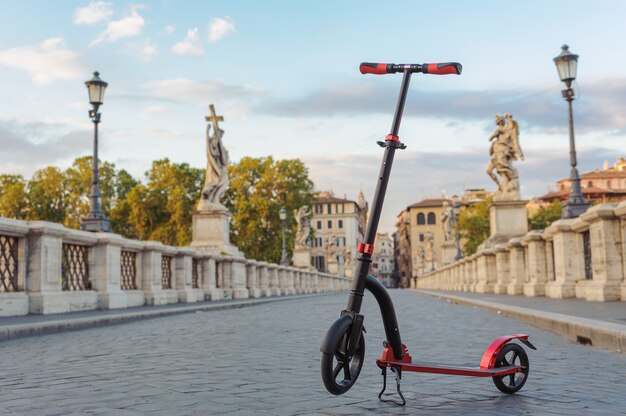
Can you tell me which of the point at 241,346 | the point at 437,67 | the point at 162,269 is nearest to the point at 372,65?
the point at 437,67

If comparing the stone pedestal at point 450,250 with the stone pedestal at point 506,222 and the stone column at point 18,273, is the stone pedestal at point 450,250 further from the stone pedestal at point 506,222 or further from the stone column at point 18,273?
the stone column at point 18,273

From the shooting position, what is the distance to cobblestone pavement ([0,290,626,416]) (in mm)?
4461

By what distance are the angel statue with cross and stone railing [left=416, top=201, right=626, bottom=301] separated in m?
11.0

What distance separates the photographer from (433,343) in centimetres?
880

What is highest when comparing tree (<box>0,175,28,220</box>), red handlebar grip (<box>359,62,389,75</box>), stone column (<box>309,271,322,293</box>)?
tree (<box>0,175,28,220</box>)

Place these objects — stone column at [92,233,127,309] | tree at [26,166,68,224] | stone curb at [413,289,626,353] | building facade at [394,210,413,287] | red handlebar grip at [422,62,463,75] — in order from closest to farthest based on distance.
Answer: red handlebar grip at [422,62,463,75], stone curb at [413,289,626,353], stone column at [92,233,127,309], tree at [26,166,68,224], building facade at [394,210,413,287]

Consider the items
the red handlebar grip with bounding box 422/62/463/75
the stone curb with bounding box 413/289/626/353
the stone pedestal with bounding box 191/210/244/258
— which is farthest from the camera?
the stone pedestal with bounding box 191/210/244/258

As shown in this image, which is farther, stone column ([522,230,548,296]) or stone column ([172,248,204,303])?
stone column ([172,248,204,303])

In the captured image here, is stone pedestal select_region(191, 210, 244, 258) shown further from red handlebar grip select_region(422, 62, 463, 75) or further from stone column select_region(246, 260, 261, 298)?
red handlebar grip select_region(422, 62, 463, 75)

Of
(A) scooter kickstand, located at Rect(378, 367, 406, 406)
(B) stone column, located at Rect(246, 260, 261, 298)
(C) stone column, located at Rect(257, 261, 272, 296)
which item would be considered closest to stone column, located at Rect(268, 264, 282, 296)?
(C) stone column, located at Rect(257, 261, 272, 296)

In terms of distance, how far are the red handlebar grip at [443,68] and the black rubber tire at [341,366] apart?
1.62m

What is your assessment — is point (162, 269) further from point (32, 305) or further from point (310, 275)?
point (310, 275)

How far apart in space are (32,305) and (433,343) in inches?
312

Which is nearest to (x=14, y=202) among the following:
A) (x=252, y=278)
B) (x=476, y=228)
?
(x=252, y=278)
